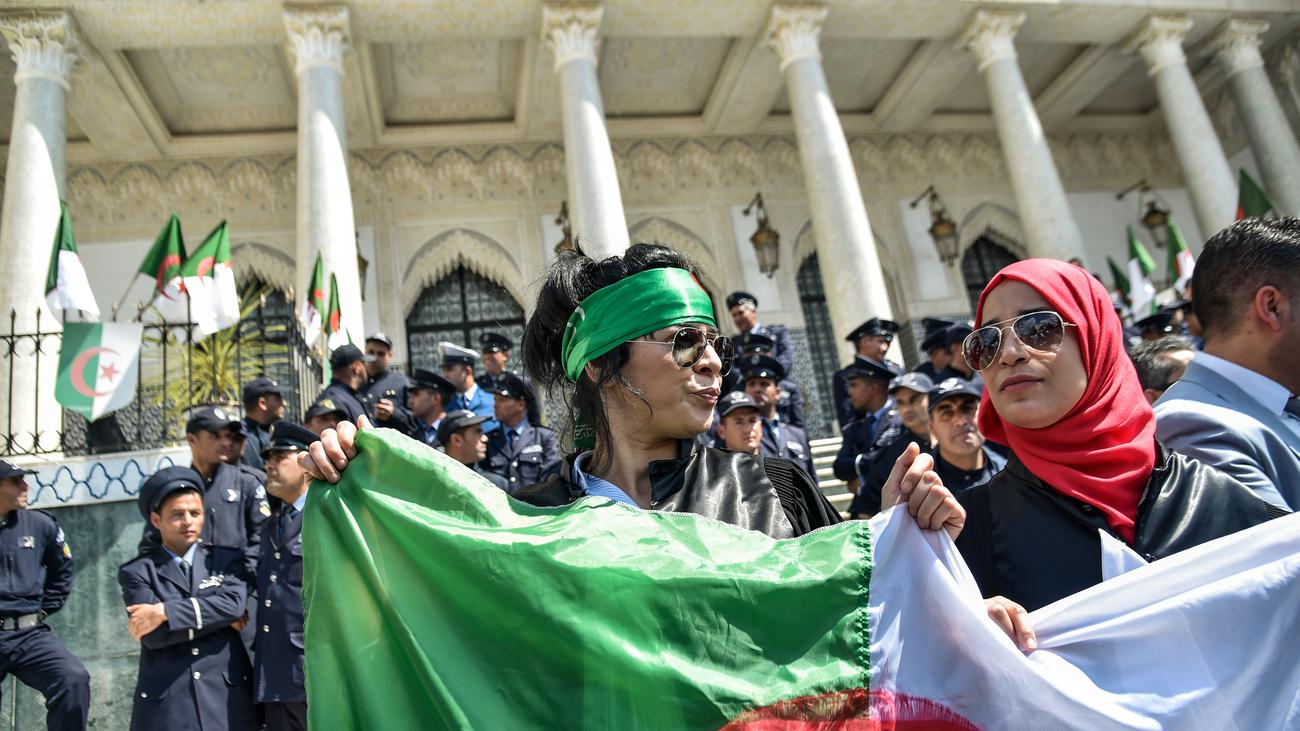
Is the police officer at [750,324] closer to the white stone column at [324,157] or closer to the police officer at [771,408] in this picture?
the police officer at [771,408]

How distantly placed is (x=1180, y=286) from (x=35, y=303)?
12.8m

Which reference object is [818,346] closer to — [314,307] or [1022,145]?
[1022,145]

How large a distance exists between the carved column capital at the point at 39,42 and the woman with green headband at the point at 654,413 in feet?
36.1

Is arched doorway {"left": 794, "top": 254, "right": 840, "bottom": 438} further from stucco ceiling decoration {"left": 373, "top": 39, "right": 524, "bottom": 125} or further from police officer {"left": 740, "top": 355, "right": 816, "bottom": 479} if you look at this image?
police officer {"left": 740, "top": 355, "right": 816, "bottom": 479}

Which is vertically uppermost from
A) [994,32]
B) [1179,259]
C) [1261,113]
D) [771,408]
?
[994,32]

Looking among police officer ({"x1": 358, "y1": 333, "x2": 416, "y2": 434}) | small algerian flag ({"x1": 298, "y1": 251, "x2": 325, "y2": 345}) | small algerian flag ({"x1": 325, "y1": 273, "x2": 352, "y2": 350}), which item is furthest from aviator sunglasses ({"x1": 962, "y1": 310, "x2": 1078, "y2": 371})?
small algerian flag ({"x1": 325, "y1": 273, "x2": 352, "y2": 350})

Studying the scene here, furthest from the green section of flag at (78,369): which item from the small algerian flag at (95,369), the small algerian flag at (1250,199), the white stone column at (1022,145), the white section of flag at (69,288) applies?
the small algerian flag at (1250,199)

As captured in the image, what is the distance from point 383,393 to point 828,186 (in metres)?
6.64

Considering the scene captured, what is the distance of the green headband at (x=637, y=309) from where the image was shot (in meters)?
1.91

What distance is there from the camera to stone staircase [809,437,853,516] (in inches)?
325

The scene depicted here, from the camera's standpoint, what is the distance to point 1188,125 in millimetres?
12617

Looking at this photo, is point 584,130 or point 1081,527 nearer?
point 1081,527

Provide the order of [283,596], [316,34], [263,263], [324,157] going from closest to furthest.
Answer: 1. [283,596]
2. [324,157]
3. [316,34]
4. [263,263]

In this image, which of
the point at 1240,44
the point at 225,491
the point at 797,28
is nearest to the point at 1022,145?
the point at 797,28
